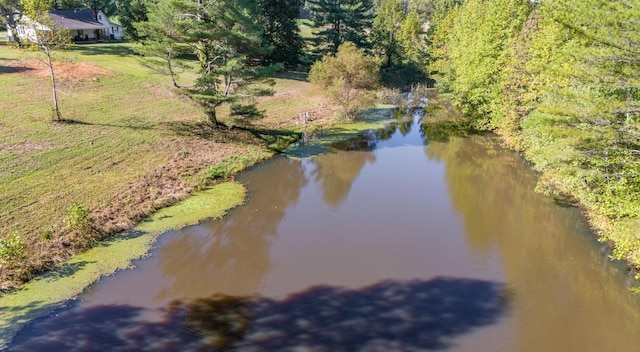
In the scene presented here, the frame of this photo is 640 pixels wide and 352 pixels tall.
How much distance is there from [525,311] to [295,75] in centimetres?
3614

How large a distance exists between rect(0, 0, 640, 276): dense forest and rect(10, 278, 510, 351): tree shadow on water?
15.3 ft

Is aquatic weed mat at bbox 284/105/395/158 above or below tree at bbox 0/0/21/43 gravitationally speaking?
below

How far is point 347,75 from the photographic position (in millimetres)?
28172

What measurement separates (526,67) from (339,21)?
2801 centimetres

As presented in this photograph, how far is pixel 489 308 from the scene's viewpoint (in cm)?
1130

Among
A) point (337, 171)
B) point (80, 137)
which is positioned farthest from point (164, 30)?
point (337, 171)

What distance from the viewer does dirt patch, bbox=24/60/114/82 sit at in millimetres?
31094

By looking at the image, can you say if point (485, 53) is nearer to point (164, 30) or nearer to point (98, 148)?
point (164, 30)

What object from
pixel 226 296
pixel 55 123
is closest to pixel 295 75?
pixel 55 123

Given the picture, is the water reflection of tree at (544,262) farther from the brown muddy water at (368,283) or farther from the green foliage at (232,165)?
the green foliage at (232,165)

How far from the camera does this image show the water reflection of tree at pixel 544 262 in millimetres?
10523

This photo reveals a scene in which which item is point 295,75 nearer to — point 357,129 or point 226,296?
point 357,129

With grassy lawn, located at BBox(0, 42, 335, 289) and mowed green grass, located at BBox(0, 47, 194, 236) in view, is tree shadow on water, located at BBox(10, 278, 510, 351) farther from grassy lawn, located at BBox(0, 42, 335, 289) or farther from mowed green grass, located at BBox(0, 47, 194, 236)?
mowed green grass, located at BBox(0, 47, 194, 236)

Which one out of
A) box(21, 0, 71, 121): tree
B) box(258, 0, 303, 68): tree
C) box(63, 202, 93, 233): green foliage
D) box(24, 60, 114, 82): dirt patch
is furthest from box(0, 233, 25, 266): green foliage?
box(258, 0, 303, 68): tree
